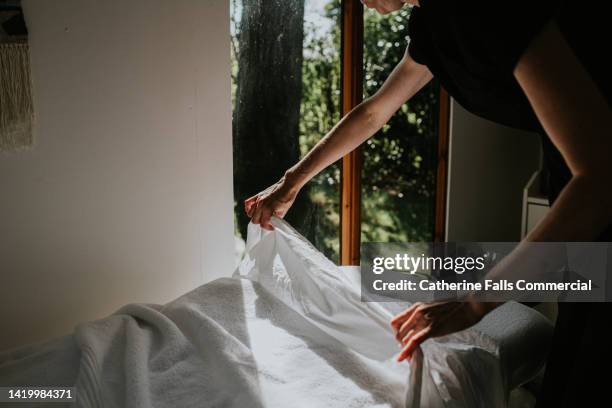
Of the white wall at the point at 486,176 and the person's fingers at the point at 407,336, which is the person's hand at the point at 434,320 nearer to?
the person's fingers at the point at 407,336

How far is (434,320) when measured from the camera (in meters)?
0.76

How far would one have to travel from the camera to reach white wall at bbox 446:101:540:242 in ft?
8.51

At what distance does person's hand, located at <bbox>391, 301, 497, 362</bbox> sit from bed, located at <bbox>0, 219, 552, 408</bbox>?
84 mm

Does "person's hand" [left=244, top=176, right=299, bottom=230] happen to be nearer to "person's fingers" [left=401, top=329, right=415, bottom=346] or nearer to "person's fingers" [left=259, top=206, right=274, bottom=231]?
"person's fingers" [left=259, top=206, right=274, bottom=231]

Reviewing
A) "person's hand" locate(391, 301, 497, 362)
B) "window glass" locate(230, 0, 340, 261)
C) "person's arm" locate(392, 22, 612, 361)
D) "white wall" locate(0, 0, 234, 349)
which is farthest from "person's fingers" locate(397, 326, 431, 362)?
"window glass" locate(230, 0, 340, 261)

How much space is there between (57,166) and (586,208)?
1.50 meters

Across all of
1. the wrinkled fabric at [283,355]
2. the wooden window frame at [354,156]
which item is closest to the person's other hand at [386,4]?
the wrinkled fabric at [283,355]

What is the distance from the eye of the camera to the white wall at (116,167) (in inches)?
62.6

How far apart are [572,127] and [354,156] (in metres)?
1.71

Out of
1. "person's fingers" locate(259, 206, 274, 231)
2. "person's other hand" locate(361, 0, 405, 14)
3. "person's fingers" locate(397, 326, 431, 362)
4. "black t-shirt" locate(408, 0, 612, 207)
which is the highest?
"person's other hand" locate(361, 0, 405, 14)

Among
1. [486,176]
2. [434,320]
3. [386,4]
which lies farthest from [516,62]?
[486,176]

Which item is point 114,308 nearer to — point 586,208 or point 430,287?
point 430,287

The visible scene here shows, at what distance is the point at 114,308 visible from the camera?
1.80m

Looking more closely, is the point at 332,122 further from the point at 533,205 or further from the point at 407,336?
the point at 407,336
